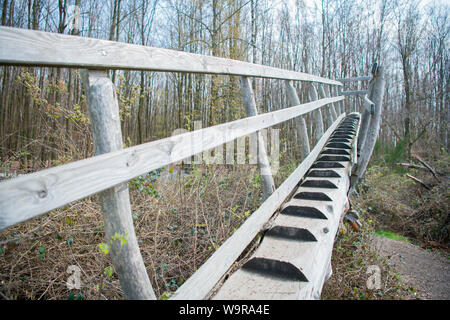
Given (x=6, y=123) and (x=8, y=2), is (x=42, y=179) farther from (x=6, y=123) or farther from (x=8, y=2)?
(x=8, y=2)

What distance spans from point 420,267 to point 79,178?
7.07 m

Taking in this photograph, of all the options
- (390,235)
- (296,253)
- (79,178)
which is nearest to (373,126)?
(390,235)

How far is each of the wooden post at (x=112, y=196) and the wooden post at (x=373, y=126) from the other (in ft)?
16.2

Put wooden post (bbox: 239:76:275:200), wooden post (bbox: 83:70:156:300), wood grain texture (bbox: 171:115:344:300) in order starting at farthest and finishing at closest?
1. wooden post (bbox: 239:76:275:200)
2. wood grain texture (bbox: 171:115:344:300)
3. wooden post (bbox: 83:70:156:300)

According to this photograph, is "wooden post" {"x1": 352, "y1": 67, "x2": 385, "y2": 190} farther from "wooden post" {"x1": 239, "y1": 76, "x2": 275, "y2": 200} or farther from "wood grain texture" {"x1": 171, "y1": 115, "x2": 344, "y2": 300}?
"wood grain texture" {"x1": 171, "y1": 115, "x2": 344, "y2": 300}

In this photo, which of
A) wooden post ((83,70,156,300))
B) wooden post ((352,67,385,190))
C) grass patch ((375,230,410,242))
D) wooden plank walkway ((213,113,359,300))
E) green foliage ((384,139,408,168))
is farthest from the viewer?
green foliage ((384,139,408,168))

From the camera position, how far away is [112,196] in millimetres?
1229

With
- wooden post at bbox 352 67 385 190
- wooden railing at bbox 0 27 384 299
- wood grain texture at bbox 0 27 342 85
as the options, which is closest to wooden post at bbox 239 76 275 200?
wooden railing at bbox 0 27 384 299

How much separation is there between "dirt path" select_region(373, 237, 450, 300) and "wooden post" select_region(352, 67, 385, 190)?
148cm

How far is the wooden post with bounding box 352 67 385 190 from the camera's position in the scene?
549cm

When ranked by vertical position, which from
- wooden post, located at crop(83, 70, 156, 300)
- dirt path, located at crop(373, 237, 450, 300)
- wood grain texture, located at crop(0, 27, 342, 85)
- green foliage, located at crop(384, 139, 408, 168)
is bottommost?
dirt path, located at crop(373, 237, 450, 300)

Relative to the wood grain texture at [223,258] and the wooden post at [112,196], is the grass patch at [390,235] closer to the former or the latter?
the wood grain texture at [223,258]

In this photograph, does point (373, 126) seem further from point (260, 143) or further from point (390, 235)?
point (260, 143)
